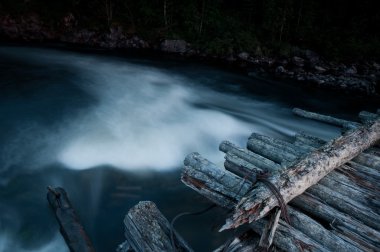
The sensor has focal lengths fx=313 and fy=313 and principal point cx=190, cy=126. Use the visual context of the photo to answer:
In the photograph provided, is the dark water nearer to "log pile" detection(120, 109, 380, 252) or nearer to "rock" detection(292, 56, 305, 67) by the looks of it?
"log pile" detection(120, 109, 380, 252)

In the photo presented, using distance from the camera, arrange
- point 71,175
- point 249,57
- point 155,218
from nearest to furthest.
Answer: point 155,218, point 71,175, point 249,57

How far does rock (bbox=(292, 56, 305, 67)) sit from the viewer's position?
18487 millimetres

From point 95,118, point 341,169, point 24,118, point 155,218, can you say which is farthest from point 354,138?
point 24,118

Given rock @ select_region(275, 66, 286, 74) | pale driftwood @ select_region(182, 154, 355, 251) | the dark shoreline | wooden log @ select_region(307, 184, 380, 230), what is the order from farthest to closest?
rock @ select_region(275, 66, 286, 74)
the dark shoreline
wooden log @ select_region(307, 184, 380, 230)
pale driftwood @ select_region(182, 154, 355, 251)

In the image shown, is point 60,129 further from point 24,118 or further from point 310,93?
point 310,93

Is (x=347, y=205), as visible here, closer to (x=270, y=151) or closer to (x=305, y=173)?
(x=305, y=173)

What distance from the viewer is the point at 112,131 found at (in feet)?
26.9

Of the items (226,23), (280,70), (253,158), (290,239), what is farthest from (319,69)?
(290,239)

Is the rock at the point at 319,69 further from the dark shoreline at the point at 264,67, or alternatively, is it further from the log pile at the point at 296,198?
the log pile at the point at 296,198

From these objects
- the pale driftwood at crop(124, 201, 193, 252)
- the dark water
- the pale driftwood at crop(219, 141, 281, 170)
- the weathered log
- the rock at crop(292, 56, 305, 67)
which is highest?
the weathered log

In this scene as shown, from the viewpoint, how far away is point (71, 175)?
649 centimetres

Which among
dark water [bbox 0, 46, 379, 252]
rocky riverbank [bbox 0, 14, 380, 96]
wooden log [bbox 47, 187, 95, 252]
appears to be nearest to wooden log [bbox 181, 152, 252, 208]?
dark water [bbox 0, 46, 379, 252]

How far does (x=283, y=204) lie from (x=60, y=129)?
6.55 metres

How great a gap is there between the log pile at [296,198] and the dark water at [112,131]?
0.53 metres
